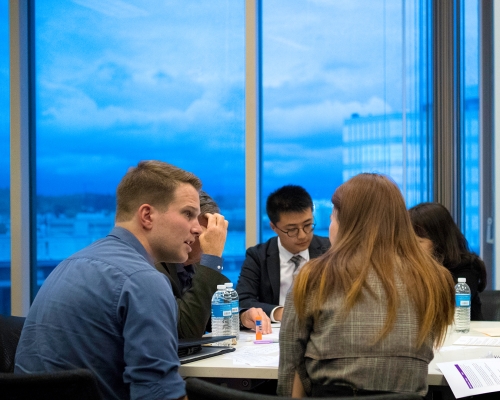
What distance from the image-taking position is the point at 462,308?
289 cm

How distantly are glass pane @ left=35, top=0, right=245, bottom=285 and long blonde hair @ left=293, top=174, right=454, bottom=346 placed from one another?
10.8 feet

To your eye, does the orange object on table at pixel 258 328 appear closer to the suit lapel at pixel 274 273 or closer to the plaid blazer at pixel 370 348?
the suit lapel at pixel 274 273

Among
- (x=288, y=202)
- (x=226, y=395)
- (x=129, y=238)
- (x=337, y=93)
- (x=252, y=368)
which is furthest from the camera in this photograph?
(x=337, y=93)

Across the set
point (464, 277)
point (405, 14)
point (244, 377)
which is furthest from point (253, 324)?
point (405, 14)

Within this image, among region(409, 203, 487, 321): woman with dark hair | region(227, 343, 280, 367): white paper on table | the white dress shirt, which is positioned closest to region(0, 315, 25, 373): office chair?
region(227, 343, 280, 367): white paper on table

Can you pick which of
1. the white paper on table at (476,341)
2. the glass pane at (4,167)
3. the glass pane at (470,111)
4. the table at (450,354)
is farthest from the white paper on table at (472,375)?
the glass pane at (4,167)

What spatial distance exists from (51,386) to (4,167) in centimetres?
445

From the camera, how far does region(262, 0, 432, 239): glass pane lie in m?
4.94

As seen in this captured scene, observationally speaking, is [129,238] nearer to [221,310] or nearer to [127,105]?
[221,310]

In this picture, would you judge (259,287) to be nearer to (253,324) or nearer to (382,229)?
(253,324)

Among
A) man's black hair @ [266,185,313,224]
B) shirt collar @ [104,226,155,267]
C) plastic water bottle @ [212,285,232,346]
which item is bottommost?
plastic water bottle @ [212,285,232,346]

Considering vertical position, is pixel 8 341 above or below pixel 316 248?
below

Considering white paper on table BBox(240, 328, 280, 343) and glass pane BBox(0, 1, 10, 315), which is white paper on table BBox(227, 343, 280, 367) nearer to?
white paper on table BBox(240, 328, 280, 343)

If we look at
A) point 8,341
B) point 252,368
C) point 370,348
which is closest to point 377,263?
point 370,348
